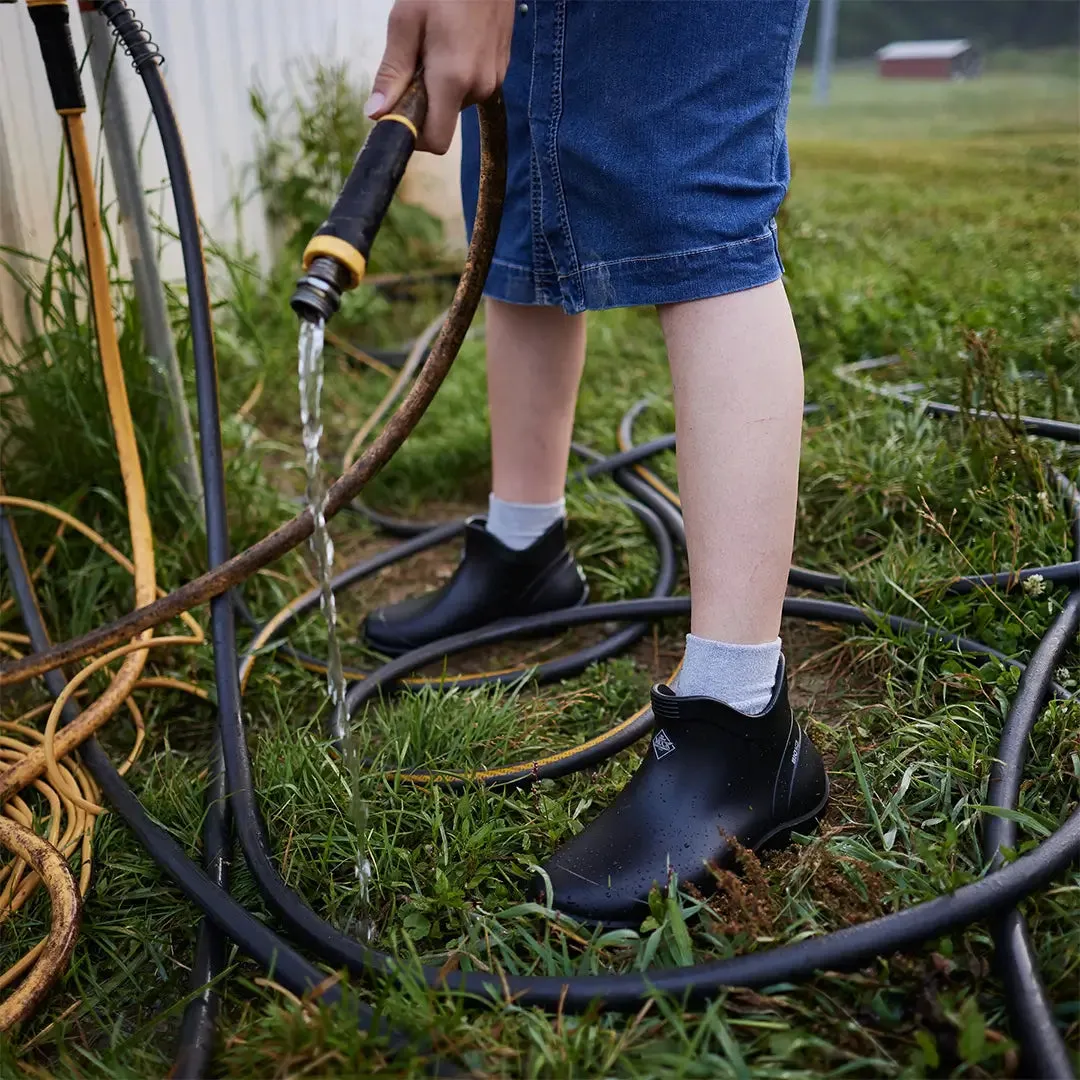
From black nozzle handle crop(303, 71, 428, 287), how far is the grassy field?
670 mm

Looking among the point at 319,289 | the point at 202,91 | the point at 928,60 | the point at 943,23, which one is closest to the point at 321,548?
the point at 319,289

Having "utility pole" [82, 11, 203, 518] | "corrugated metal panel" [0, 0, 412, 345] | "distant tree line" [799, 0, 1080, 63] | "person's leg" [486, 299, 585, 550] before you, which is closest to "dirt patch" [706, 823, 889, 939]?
"person's leg" [486, 299, 585, 550]

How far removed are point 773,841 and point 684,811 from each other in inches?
5.3

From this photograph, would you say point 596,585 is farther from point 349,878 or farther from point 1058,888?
point 1058,888

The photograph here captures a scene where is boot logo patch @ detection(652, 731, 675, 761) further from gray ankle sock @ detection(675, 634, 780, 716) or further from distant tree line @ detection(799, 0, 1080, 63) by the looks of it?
distant tree line @ detection(799, 0, 1080, 63)

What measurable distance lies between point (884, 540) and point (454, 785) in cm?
87

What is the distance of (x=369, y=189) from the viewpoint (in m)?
0.87

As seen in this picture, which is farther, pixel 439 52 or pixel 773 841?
pixel 773 841

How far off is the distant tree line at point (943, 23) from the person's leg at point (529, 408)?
4700mm

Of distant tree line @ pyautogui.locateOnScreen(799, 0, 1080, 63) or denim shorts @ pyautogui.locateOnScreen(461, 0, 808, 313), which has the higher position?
distant tree line @ pyautogui.locateOnScreen(799, 0, 1080, 63)

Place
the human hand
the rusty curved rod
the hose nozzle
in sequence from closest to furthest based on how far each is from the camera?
the hose nozzle → the human hand → the rusty curved rod

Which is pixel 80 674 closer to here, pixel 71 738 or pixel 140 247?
pixel 71 738

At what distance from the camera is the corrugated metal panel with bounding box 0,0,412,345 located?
1.84 meters

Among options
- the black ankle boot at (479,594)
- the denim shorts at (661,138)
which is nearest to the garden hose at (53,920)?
the black ankle boot at (479,594)
